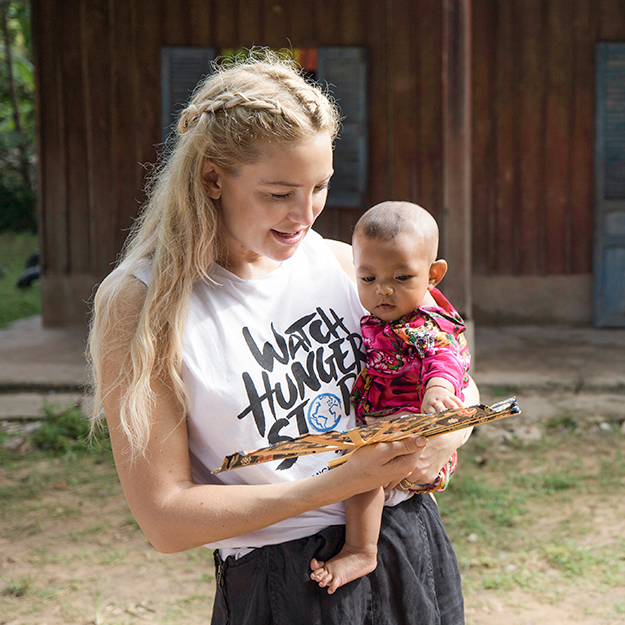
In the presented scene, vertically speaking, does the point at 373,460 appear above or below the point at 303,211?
below

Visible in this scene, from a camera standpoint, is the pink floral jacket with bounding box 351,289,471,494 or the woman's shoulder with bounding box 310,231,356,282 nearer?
the pink floral jacket with bounding box 351,289,471,494

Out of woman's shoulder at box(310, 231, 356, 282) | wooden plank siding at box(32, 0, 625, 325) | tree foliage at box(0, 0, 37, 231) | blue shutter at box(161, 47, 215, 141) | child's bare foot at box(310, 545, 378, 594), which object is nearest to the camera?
child's bare foot at box(310, 545, 378, 594)

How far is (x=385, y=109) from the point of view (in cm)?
700

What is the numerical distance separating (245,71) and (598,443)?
4023mm

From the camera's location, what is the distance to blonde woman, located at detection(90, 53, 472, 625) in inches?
53.6

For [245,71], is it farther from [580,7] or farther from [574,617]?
[580,7]

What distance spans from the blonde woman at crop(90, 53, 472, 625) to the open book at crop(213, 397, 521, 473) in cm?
9

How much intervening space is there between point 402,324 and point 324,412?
1.20 feet

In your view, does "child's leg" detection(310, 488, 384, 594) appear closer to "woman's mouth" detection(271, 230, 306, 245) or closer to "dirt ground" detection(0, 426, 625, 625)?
"woman's mouth" detection(271, 230, 306, 245)

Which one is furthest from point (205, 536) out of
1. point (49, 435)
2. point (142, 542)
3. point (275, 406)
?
point (49, 435)

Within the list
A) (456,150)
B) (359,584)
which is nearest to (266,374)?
(359,584)

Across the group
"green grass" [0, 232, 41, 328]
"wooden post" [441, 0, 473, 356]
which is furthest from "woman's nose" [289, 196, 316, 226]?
"green grass" [0, 232, 41, 328]

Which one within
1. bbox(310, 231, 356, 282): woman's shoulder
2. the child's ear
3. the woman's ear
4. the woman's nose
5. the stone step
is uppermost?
the woman's ear

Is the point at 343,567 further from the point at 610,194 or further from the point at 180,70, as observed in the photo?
the point at 610,194
